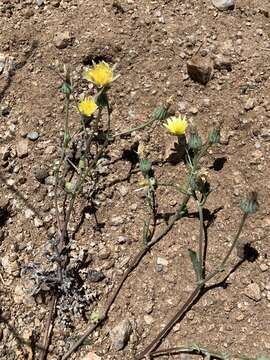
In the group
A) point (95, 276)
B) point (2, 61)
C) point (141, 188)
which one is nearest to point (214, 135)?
point (141, 188)

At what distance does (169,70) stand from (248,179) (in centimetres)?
81

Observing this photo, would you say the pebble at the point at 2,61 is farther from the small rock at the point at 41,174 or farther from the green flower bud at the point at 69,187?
the green flower bud at the point at 69,187

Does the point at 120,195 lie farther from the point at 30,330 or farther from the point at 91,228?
the point at 30,330

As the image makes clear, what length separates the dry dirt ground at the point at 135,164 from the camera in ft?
9.03

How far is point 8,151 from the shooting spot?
10.4 feet

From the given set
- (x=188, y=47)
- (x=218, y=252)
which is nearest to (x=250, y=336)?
(x=218, y=252)

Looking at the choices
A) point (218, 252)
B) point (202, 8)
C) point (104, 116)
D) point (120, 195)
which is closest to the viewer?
point (218, 252)

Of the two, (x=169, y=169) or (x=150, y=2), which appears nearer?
(x=169, y=169)

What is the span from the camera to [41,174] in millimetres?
3086

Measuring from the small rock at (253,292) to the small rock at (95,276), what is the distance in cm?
72

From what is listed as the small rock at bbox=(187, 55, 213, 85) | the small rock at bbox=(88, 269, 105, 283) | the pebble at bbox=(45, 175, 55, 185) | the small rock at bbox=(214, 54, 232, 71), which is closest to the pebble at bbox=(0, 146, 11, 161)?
the pebble at bbox=(45, 175, 55, 185)

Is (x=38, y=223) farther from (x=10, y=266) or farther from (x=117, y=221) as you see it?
(x=117, y=221)

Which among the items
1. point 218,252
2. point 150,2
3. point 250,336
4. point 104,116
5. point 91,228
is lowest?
point 250,336

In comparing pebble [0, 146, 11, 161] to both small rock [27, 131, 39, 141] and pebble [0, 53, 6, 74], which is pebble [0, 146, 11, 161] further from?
pebble [0, 53, 6, 74]
